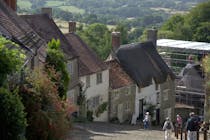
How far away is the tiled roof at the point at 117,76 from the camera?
4903cm

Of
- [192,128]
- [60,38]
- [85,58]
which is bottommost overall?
[192,128]

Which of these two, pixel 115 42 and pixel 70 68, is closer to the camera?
pixel 70 68

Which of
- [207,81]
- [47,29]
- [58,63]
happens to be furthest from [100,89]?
[58,63]

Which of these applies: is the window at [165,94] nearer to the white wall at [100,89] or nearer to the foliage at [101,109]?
the white wall at [100,89]

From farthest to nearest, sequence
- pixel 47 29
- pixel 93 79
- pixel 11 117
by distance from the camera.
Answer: pixel 93 79 < pixel 47 29 < pixel 11 117

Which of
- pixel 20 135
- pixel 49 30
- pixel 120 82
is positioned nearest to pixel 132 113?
pixel 120 82

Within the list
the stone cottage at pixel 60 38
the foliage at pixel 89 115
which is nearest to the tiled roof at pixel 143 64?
the foliage at pixel 89 115

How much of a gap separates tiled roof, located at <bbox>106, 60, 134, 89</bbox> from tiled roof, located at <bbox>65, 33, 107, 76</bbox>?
6.25 ft

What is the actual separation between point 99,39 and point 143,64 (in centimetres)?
5982

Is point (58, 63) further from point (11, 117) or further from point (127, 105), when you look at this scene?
point (127, 105)

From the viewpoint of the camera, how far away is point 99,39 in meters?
113

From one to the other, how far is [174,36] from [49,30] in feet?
219

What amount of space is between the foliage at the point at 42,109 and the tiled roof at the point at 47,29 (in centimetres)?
2167

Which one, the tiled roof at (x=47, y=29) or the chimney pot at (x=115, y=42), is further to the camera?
the chimney pot at (x=115, y=42)
